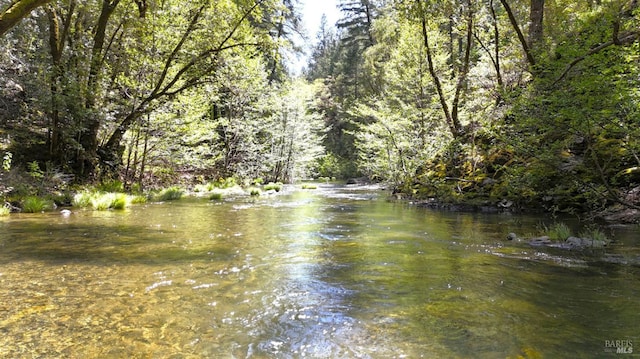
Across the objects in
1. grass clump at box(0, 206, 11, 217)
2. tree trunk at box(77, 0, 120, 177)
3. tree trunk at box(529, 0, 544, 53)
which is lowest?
grass clump at box(0, 206, 11, 217)

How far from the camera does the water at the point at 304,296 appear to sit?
2910 mm

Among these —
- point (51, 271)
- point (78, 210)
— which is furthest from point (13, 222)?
point (51, 271)

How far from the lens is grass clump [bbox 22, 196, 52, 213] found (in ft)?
31.8

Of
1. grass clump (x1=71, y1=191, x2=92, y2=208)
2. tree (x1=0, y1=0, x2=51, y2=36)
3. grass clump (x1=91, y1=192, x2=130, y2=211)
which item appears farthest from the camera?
grass clump (x1=71, y1=191, x2=92, y2=208)

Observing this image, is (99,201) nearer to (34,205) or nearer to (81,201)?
(81,201)

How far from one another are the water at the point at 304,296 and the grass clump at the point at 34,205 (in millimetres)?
2862

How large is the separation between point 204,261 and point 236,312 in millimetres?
1968

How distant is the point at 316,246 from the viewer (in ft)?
21.7

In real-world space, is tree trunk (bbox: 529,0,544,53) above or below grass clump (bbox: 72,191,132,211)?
above

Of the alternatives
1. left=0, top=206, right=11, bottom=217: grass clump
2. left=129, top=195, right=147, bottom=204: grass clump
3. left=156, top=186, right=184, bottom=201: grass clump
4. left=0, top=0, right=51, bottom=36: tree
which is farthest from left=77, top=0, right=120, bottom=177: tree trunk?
left=0, top=0, right=51, bottom=36: tree

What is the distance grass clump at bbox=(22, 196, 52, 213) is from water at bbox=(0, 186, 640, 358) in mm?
2862

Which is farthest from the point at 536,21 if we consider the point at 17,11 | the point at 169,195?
the point at 169,195

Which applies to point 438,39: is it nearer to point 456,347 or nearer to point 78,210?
point 78,210

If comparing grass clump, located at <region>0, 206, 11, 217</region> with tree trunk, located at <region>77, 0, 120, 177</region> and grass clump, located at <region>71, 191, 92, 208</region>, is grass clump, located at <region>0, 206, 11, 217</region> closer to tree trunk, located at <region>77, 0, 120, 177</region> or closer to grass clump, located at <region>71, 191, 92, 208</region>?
grass clump, located at <region>71, 191, 92, 208</region>
